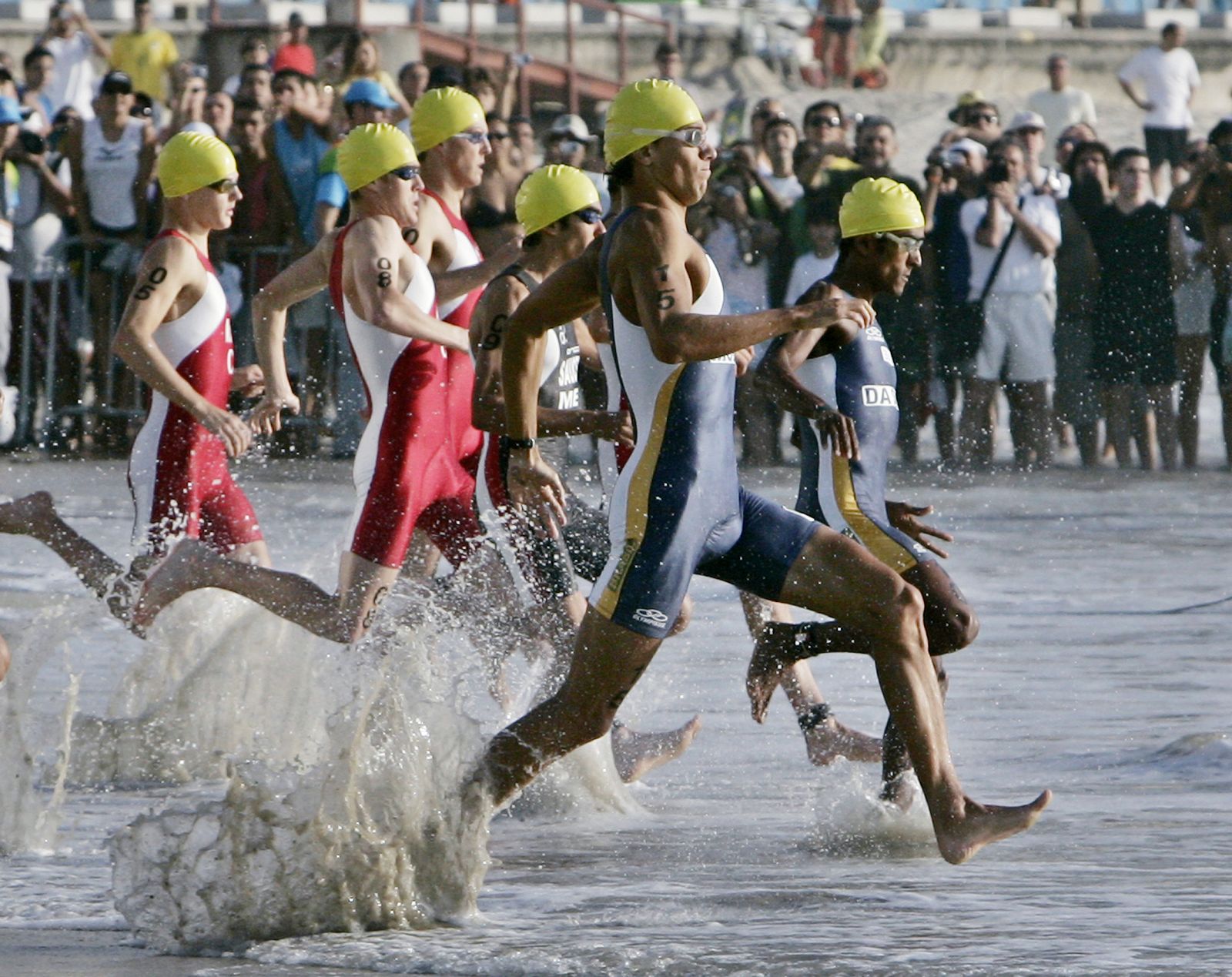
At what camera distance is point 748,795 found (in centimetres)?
714

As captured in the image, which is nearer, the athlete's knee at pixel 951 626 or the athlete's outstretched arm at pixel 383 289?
the athlete's knee at pixel 951 626

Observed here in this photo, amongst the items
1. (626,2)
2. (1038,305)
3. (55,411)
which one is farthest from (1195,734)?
(626,2)

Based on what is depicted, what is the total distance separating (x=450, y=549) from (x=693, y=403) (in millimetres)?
2002

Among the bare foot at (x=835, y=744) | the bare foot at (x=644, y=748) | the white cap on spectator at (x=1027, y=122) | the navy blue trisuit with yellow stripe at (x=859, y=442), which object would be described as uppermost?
the white cap on spectator at (x=1027, y=122)

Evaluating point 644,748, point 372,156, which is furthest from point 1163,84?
point 644,748

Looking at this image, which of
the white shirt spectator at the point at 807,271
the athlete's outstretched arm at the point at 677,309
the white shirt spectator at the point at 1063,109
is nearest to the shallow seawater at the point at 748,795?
the athlete's outstretched arm at the point at 677,309

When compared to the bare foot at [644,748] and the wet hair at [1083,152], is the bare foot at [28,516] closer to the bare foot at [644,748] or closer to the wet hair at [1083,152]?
the bare foot at [644,748]

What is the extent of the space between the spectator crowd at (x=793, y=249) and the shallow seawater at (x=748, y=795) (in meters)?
3.65

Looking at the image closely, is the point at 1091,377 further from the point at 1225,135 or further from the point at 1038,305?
the point at 1225,135

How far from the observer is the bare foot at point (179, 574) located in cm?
749

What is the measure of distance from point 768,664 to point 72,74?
44.0 ft

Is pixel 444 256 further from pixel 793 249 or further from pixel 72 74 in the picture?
pixel 72 74

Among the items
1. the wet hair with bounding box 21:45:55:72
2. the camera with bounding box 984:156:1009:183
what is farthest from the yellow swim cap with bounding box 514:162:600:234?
the wet hair with bounding box 21:45:55:72

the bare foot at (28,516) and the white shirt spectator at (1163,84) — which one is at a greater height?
the white shirt spectator at (1163,84)
